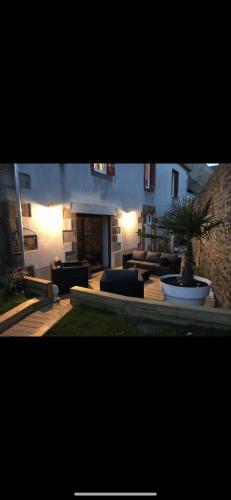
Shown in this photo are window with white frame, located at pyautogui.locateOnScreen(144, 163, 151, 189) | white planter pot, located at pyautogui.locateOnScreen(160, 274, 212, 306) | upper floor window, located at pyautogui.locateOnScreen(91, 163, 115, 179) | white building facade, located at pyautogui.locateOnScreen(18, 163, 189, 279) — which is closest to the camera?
white planter pot, located at pyautogui.locateOnScreen(160, 274, 212, 306)

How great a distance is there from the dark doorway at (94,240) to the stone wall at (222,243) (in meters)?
3.54

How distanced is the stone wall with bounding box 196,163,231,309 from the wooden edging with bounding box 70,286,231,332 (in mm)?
867

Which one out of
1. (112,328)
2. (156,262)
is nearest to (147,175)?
(156,262)

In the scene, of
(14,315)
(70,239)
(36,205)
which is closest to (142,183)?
(70,239)

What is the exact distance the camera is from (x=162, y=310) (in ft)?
9.18

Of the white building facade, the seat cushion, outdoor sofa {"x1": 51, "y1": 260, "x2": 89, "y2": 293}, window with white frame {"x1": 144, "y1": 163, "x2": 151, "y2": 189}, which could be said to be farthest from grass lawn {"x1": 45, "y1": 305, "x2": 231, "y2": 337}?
window with white frame {"x1": 144, "y1": 163, "x2": 151, "y2": 189}

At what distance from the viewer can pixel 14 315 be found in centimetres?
319

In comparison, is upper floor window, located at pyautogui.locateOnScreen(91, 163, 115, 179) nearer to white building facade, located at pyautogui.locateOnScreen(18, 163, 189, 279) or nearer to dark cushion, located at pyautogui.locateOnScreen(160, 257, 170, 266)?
white building facade, located at pyautogui.locateOnScreen(18, 163, 189, 279)

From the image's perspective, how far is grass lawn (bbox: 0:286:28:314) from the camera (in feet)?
11.1

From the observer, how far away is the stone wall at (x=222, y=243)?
3.45 metres

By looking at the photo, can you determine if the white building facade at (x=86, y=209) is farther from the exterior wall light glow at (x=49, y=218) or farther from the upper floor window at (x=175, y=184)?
the upper floor window at (x=175, y=184)

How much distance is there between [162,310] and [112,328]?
0.70 metres

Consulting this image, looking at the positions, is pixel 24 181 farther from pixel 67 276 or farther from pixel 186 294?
pixel 186 294
